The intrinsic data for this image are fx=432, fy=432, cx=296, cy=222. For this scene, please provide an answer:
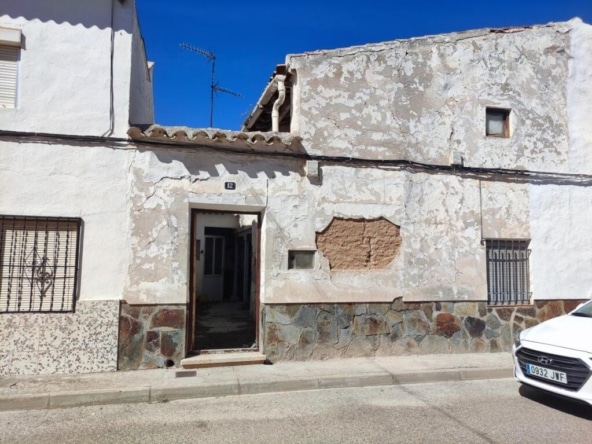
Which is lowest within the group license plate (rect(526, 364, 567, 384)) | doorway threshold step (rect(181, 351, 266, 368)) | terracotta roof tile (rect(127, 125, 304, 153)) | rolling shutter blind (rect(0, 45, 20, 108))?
doorway threshold step (rect(181, 351, 266, 368))

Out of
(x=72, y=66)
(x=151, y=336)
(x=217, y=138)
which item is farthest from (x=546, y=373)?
(x=72, y=66)

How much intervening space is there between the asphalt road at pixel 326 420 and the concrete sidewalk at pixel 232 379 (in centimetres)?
14

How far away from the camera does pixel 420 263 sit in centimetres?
771

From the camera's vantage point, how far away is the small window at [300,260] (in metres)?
7.22

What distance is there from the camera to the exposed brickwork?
7375 millimetres

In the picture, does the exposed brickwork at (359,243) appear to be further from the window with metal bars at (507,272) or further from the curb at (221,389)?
the window with metal bars at (507,272)

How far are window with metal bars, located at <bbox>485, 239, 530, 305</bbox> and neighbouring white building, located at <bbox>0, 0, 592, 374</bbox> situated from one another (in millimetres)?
38

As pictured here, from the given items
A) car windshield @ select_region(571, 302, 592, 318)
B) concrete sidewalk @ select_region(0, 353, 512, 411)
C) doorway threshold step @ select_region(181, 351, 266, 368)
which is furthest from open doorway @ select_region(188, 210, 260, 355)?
car windshield @ select_region(571, 302, 592, 318)

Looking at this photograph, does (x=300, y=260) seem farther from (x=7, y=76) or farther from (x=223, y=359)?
(x=7, y=76)

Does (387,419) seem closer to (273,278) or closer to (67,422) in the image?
(273,278)

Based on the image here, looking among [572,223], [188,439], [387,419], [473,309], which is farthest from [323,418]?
[572,223]

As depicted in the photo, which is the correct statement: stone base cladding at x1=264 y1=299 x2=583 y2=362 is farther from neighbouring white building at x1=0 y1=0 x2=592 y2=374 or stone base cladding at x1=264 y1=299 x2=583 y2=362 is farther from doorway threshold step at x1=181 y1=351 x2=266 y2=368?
doorway threshold step at x1=181 y1=351 x2=266 y2=368

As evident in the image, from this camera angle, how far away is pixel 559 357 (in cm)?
496

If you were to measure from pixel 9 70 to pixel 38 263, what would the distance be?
9.62 ft
